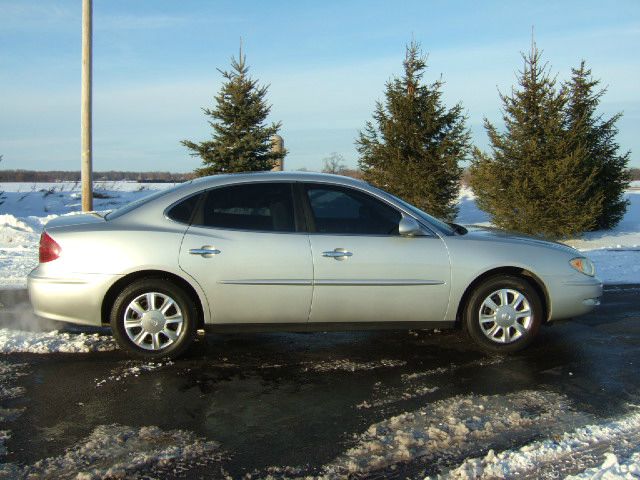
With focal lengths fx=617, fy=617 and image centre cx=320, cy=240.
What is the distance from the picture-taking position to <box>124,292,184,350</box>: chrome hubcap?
504 cm

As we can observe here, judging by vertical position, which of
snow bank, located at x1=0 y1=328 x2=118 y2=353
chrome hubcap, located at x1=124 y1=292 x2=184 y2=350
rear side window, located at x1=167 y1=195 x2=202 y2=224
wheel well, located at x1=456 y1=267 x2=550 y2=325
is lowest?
snow bank, located at x1=0 y1=328 x2=118 y2=353

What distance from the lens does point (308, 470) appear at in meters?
3.18

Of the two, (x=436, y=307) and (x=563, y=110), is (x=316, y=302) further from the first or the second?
(x=563, y=110)

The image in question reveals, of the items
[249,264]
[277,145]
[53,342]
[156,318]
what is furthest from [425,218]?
[277,145]

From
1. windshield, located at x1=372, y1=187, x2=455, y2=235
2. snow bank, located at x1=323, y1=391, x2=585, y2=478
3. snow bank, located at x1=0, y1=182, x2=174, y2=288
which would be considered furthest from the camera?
snow bank, located at x1=0, y1=182, x2=174, y2=288

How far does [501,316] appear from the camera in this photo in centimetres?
545

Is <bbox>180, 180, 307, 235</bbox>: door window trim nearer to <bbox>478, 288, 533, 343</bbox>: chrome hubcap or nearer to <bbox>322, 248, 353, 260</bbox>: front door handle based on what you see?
<bbox>322, 248, 353, 260</bbox>: front door handle

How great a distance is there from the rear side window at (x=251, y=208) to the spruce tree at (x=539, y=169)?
11.7m

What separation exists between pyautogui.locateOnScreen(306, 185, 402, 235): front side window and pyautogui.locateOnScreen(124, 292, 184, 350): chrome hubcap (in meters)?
1.39

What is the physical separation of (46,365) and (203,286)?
55.3 inches

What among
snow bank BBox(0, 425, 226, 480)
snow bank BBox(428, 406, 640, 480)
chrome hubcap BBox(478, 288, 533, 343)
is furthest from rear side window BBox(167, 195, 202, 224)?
snow bank BBox(428, 406, 640, 480)

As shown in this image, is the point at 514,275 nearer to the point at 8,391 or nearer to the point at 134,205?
the point at 134,205

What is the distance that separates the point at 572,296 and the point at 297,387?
2.71m

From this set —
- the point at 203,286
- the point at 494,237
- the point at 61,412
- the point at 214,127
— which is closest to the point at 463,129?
the point at 214,127
